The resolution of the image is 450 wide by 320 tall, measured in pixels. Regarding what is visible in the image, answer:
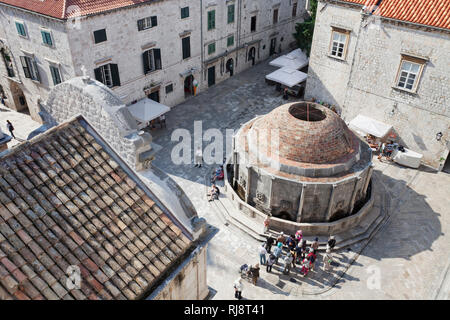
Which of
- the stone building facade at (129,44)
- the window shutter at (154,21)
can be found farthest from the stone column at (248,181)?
the window shutter at (154,21)

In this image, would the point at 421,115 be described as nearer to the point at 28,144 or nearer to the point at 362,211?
the point at 362,211

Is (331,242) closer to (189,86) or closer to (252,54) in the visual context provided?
(189,86)

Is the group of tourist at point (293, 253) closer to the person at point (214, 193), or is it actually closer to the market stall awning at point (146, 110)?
the person at point (214, 193)

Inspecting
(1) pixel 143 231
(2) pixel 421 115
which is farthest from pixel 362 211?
(1) pixel 143 231

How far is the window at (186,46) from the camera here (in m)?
31.4

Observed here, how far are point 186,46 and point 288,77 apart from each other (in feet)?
31.6

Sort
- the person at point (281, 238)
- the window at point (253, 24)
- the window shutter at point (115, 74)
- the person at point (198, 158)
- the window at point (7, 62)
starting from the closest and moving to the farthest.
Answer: the person at point (281, 238), the person at point (198, 158), the window shutter at point (115, 74), the window at point (7, 62), the window at point (253, 24)

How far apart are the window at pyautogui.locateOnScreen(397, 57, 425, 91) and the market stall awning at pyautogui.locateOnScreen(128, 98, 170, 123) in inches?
673

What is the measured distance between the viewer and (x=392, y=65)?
25719 mm

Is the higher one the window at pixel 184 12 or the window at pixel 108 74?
the window at pixel 184 12

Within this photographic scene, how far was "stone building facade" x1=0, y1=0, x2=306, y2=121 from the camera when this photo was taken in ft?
79.9

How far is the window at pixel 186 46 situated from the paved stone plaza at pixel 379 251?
838 centimetres

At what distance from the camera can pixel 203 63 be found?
3431 centimetres

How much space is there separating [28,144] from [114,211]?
2.77m
